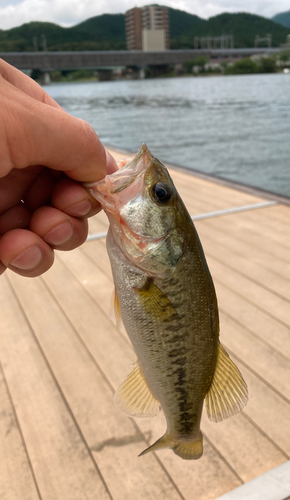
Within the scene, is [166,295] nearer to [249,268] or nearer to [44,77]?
[249,268]

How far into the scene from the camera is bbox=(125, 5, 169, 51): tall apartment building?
60.9 meters

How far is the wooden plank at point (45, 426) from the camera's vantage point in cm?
192

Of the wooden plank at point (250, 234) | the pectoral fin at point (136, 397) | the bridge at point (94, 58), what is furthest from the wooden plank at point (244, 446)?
the bridge at point (94, 58)

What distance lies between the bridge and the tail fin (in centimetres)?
3144

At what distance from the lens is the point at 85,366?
2.65 meters

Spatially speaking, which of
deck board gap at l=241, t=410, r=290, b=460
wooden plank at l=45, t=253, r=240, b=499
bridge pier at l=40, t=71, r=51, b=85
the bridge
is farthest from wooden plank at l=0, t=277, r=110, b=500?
bridge pier at l=40, t=71, r=51, b=85

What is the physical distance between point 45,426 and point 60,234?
1.37 m

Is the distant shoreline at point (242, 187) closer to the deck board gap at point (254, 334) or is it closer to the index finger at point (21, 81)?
the deck board gap at point (254, 334)

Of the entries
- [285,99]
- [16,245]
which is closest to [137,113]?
[285,99]

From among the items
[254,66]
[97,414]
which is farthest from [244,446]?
[254,66]

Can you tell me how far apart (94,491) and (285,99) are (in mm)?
31150

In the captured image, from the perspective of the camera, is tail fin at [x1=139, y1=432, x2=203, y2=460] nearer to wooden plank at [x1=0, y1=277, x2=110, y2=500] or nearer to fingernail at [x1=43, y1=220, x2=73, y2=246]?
fingernail at [x1=43, y1=220, x2=73, y2=246]

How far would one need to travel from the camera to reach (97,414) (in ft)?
7.55

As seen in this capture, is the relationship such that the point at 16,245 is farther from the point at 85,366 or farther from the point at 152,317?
the point at 85,366
